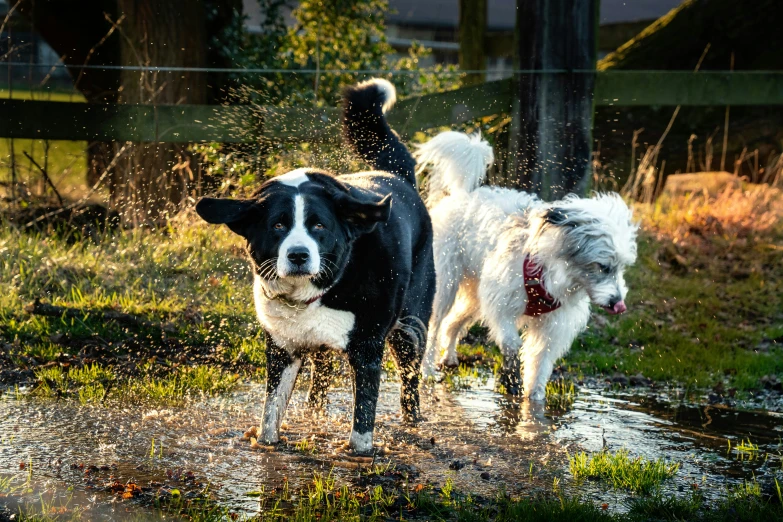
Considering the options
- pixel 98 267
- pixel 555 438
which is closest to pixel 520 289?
pixel 555 438

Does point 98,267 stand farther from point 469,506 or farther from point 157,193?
point 469,506

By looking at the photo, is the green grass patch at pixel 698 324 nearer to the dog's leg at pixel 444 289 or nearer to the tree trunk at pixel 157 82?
the dog's leg at pixel 444 289

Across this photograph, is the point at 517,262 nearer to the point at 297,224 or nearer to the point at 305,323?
the point at 305,323

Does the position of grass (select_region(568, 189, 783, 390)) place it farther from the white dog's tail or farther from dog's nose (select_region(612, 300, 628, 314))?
the white dog's tail

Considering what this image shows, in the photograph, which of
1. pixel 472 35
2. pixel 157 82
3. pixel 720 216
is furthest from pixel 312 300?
pixel 472 35

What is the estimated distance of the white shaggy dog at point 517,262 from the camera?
5426 mm

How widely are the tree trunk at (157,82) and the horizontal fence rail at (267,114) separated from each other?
1483 mm

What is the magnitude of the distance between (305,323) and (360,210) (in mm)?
540

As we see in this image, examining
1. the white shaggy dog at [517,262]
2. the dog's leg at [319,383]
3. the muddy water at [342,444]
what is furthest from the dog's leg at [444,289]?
the dog's leg at [319,383]

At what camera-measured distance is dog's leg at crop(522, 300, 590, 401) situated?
5.47 meters

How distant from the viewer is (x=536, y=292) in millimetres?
5613

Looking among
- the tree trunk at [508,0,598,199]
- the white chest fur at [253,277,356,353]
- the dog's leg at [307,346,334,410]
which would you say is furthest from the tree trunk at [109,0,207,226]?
the white chest fur at [253,277,356,353]

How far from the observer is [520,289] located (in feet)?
18.6

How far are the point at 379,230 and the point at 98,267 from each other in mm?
3391
